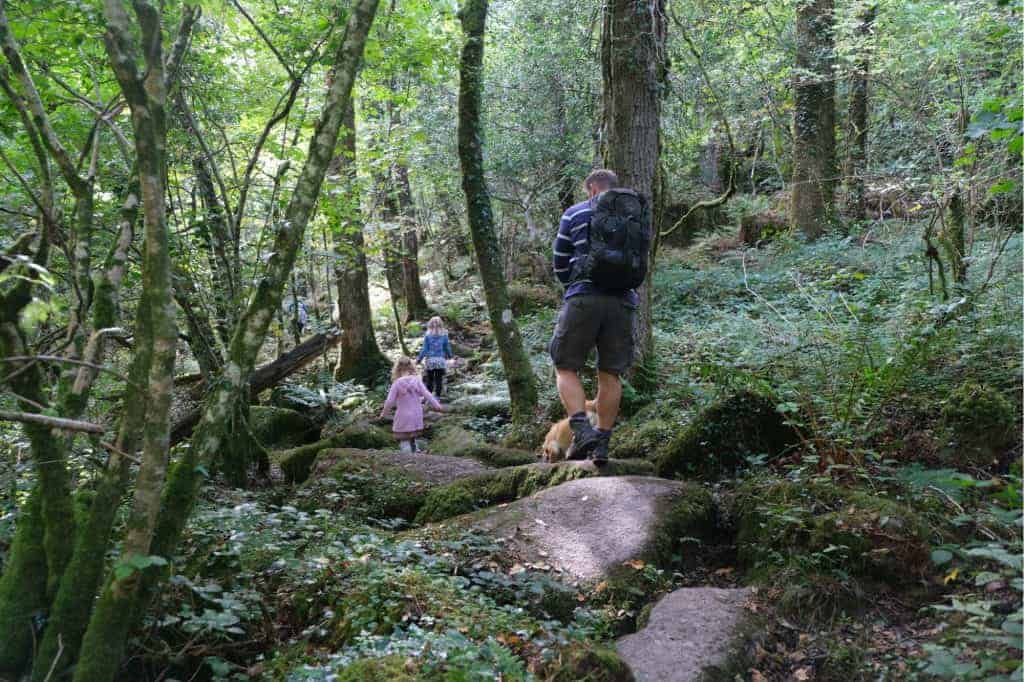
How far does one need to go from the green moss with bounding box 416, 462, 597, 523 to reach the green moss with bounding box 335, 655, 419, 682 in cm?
303

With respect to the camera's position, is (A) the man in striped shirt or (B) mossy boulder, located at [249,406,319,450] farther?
(B) mossy boulder, located at [249,406,319,450]

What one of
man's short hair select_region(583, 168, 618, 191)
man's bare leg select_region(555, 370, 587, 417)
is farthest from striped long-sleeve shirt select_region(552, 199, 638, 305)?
man's bare leg select_region(555, 370, 587, 417)

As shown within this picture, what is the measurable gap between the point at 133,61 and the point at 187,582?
8.55 feet

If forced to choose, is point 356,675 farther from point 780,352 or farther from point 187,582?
point 780,352

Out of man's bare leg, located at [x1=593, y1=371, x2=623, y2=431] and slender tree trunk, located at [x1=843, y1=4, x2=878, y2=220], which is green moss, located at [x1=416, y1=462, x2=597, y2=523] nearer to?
man's bare leg, located at [x1=593, y1=371, x2=623, y2=431]

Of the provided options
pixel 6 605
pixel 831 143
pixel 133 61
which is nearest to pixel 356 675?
pixel 6 605

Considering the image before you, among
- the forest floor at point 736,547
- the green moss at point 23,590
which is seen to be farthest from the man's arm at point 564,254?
the green moss at point 23,590

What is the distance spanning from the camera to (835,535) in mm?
4562

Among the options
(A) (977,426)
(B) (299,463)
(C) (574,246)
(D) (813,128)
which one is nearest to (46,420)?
(C) (574,246)

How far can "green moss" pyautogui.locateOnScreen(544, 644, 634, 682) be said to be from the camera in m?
3.30

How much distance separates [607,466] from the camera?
6203mm

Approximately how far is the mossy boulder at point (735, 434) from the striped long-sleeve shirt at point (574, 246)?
1350 mm

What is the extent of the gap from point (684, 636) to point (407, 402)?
6.42m

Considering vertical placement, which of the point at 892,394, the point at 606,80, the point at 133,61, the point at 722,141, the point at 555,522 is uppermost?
the point at 722,141
